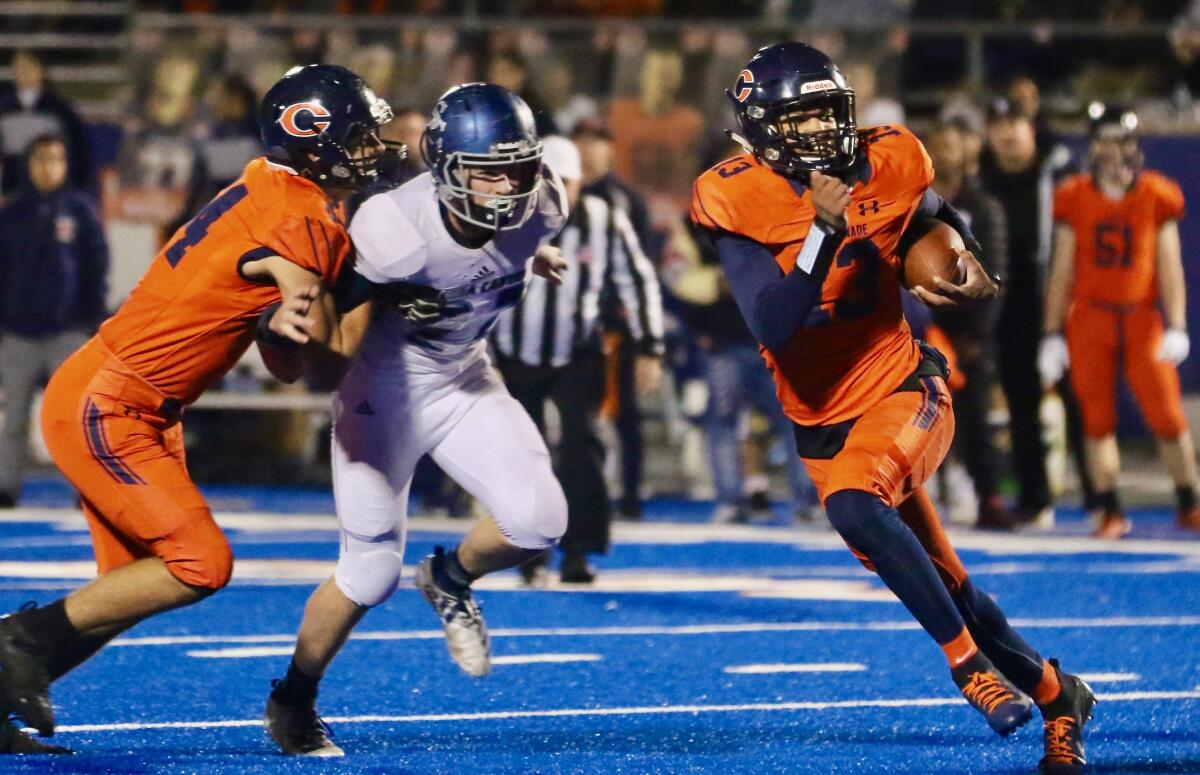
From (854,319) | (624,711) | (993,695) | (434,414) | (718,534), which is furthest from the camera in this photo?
(718,534)

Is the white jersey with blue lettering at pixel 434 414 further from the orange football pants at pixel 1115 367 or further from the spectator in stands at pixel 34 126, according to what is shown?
the spectator in stands at pixel 34 126

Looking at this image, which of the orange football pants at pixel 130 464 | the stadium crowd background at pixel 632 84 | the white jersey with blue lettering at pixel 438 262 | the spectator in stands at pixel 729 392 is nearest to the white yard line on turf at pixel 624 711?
the orange football pants at pixel 130 464

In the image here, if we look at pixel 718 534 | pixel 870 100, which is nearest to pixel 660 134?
pixel 870 100

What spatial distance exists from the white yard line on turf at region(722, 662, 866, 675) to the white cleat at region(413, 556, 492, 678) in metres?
1.29

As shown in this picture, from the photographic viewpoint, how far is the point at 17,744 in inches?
194

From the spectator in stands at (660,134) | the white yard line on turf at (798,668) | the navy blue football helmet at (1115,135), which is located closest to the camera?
the white yard line on turf at (798,668)

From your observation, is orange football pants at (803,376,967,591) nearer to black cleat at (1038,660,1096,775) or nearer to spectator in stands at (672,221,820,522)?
black cleat at (1038,660,1096,775)

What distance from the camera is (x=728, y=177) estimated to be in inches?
196

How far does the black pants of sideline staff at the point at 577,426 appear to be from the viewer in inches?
311

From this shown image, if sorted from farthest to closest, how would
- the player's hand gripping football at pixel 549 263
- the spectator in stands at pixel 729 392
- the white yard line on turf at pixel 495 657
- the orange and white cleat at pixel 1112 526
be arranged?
the spectator in stands at pixel 729 392 < the orange and white cleat at pixel 1112 526 < the white yard line on turf at pixel 495 657 < the player's hand gripping football at pixel 549 263

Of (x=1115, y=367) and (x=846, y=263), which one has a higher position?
(x=846, y=263)

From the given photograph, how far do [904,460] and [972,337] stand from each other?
5.19 metres

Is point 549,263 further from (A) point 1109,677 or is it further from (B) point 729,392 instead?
(B) point 729,392

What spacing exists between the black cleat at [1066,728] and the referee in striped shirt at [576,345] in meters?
3.28
